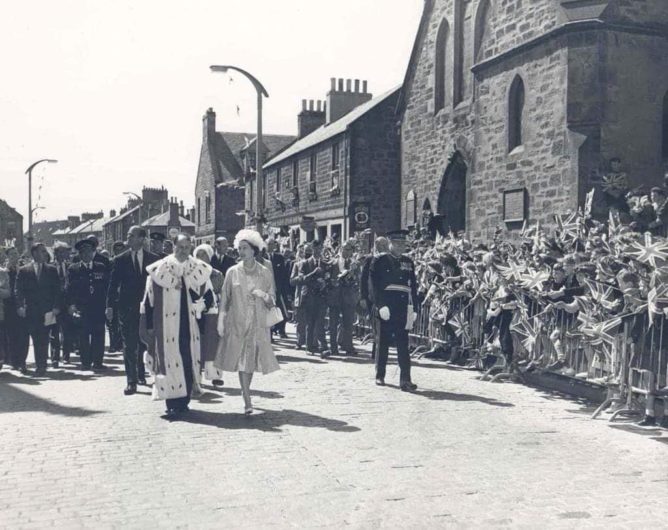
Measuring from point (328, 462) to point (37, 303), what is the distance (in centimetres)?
696

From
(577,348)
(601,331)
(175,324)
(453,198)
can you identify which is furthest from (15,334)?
(453,198)

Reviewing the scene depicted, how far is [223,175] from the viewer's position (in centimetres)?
4850

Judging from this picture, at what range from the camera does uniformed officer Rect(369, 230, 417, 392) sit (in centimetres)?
966

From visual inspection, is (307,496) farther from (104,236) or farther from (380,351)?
(104,236)

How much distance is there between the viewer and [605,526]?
450 cm

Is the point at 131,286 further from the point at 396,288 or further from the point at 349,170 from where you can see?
the point at 349,170

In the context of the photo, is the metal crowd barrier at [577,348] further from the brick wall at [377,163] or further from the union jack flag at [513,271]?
the brick wall at [377,163]

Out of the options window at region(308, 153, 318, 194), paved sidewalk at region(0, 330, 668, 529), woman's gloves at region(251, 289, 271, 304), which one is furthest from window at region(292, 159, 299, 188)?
woman's gloves at region(251, 289, 271, 304)

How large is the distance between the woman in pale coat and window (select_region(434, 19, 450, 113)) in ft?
48.9

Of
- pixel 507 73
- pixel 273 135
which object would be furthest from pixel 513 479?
pixel 273 135

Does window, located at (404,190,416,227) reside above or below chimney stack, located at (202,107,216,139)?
below

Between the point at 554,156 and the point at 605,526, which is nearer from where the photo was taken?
the point at 605,526

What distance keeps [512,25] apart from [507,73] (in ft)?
3.56

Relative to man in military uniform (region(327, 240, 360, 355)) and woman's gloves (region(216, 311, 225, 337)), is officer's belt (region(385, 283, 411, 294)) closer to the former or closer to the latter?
woman's gloves (region(216, 311, 225, 337))
